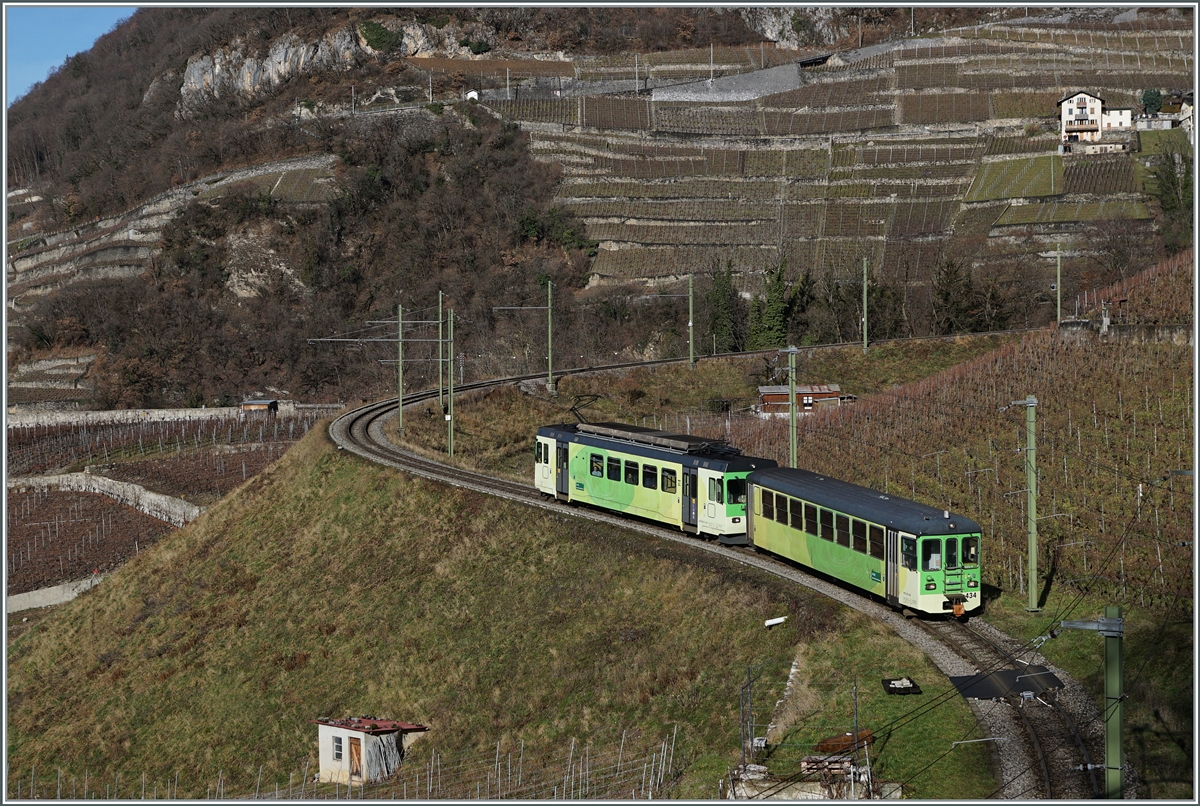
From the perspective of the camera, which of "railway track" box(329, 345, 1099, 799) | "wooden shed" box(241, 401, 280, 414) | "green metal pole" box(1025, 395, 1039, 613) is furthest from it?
"wooden shed" box(241, 401, 280, 414)

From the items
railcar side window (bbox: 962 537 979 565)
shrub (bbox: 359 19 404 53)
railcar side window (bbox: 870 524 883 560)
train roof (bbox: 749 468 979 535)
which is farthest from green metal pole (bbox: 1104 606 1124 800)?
shrub (bbox: 359 19 404 53)

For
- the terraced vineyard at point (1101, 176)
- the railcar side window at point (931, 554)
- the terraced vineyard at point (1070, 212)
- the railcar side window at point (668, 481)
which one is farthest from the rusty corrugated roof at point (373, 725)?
the terraced vineyard at point (1101, 176)

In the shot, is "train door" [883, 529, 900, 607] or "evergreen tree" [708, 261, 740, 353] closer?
"train door" [883, 529, 900, 607]

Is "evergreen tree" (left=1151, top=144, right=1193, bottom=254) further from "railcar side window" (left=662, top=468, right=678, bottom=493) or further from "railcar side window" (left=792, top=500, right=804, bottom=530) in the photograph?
"railcar side window" (left=792, top=500, right=804, bottom=530)

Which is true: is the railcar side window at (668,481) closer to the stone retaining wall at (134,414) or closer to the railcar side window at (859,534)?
the railcar side window at (859,534)

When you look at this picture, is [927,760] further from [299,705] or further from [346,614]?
[346,614]

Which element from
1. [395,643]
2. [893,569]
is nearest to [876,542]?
[893,569]
